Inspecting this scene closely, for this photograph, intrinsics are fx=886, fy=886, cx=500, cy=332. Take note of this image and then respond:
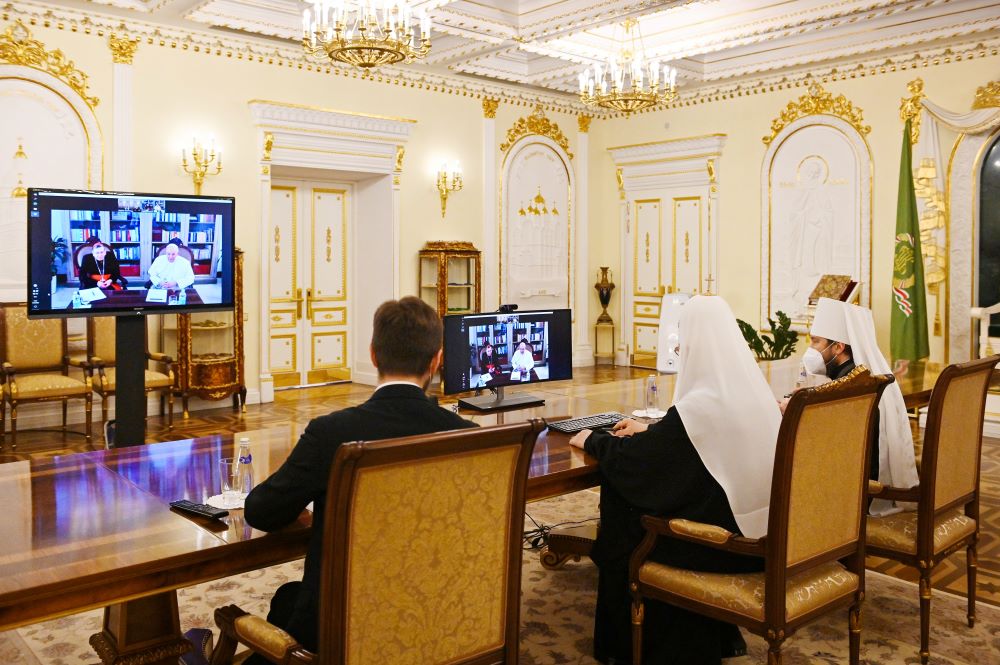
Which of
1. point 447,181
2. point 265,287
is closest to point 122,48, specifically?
point 265,287

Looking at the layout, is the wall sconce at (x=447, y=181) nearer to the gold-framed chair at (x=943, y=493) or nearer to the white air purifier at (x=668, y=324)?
the white air purifier at (x=668, y=324)

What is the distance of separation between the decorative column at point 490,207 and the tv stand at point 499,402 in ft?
20.2

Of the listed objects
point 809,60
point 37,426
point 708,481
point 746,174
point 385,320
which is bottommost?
point 37,426

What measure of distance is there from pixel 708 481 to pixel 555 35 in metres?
6.16

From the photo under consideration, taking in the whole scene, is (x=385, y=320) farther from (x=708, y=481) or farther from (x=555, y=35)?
(x=555, y=35)

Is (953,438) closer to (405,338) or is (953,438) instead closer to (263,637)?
(405,338)

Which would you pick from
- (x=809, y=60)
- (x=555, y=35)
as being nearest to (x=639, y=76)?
(x=555, y=35)

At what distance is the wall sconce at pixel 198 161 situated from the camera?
25.6 feet

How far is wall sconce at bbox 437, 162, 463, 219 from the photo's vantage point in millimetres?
9695

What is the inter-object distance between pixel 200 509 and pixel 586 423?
1.69m

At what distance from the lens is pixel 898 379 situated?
16.2 ft

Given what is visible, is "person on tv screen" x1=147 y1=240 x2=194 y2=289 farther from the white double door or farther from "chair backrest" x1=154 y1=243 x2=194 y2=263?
the white double door

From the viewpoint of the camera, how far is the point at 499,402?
12.8 ft

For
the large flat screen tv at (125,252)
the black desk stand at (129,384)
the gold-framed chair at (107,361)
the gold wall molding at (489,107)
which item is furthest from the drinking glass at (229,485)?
the gold wall molding at (489,107)
